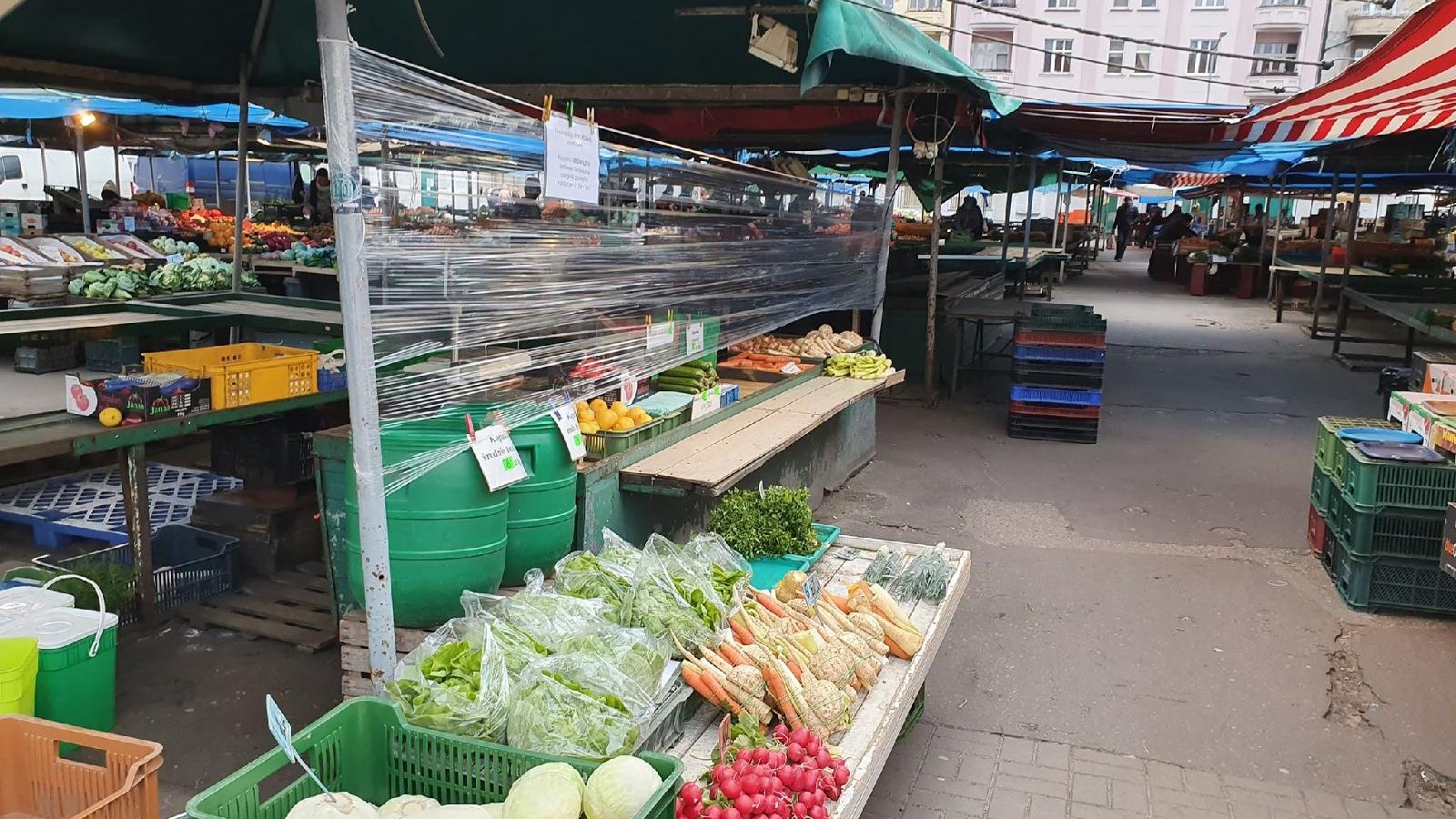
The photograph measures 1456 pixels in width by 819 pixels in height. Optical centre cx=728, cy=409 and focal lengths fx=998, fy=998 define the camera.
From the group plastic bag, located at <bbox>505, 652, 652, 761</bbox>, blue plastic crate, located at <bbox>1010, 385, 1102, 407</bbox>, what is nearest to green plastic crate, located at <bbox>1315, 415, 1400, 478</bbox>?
blue plastic crate, located at <bbox>1010, 385, 1102, 407</bbox>

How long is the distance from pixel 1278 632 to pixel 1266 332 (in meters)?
13.9

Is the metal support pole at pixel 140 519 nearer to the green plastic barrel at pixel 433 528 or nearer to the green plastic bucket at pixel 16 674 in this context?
the green plastic bucket at pixel 16 674

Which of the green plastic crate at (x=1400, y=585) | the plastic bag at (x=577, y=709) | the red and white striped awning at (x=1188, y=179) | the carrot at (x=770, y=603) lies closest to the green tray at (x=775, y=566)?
the carrot at (x=770, y=603)

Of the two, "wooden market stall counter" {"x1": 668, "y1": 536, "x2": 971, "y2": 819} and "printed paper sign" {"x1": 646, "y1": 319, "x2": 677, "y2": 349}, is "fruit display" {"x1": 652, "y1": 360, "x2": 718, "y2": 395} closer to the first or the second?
"printed paper sign" {"x1": 646, "y1": 319, "x2": 677, "y2": 349}

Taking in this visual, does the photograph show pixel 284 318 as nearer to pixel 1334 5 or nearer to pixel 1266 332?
pixel 1266 332

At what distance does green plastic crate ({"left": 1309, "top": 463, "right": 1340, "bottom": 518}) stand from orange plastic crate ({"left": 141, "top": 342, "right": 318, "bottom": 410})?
5.94m

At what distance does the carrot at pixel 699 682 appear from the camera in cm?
296

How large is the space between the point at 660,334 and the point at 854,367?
3.01 metres

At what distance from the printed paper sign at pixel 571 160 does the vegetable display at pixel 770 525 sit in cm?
149

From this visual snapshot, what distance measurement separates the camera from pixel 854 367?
798cm

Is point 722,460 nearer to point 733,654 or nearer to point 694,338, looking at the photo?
point 694,338

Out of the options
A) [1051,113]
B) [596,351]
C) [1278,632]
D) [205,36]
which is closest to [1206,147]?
[1051,113]

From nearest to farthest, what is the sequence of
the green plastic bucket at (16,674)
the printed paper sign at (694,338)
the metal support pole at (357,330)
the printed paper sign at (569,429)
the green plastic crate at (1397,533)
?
the metal support pole at (357,330), the green plastic bucket at (16,674), the printed paper sign at (569,429), the green plastic crate at (1397,533), the printed paper sign at (694,338)

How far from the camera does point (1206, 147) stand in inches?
421
